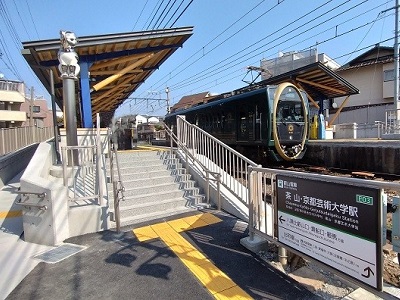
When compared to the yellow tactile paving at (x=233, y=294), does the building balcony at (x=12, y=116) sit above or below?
above

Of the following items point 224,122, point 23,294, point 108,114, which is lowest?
point 23,294

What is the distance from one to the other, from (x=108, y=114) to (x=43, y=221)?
26.0 m

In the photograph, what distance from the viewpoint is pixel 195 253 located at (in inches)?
146

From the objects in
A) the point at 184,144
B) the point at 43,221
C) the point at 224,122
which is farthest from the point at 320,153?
the point at 43,221

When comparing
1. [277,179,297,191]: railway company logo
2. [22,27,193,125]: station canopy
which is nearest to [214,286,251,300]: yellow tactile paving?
[277,179,297,191]: railway company logo

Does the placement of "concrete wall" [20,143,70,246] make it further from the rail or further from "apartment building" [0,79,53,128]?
"apartment building" [0,79,53,128]

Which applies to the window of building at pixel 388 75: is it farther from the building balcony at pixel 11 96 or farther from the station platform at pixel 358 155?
the building balcony at pixel 11 96

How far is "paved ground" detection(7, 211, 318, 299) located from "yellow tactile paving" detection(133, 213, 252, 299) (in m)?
0.06

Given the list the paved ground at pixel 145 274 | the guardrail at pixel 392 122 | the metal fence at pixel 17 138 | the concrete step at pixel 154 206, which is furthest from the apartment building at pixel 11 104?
the guardrail at pixel 392 122

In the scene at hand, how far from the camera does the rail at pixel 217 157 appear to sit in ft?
17.9

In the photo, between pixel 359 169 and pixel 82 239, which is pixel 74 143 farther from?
pixel 359 169

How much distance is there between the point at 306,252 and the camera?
9.25 ft

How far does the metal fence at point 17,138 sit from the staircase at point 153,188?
7.97 m

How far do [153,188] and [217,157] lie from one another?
1.70m
